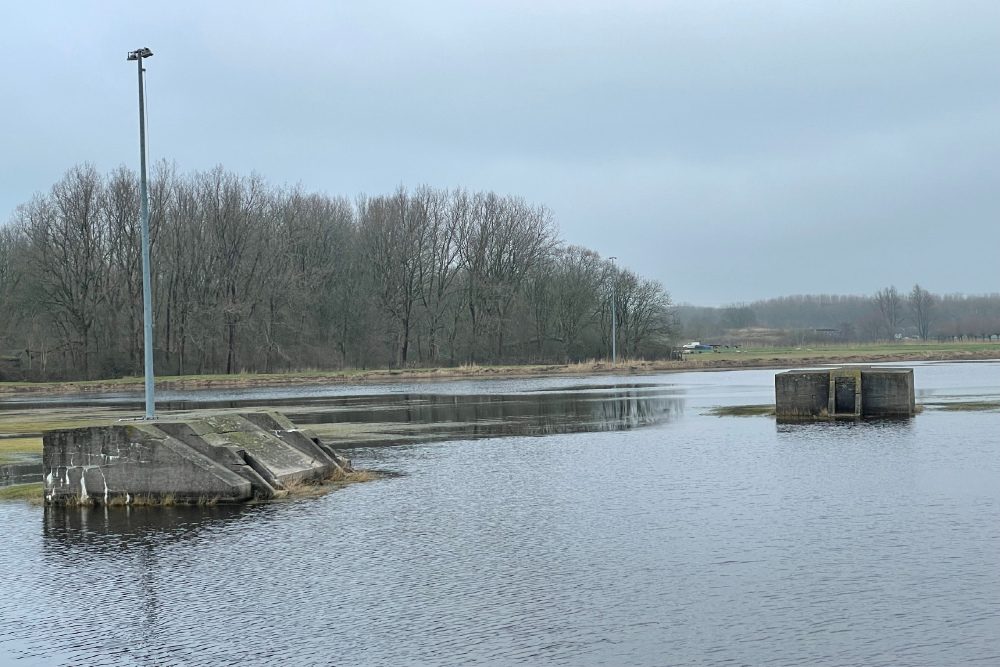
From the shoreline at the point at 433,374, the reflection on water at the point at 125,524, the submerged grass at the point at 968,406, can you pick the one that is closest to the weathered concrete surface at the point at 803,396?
the submerged grass at the point at 968,406

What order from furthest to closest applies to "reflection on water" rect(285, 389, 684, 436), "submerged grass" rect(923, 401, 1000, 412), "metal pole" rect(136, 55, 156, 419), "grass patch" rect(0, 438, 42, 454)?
"submerged grass" rect(923, 401, 1000, 412) → "reflection on water" rect(285, 389, 684, 436) → "grass patch" rect(0, 438, 42, 454) → "metal pole" rect(136, 55, 156, 419)

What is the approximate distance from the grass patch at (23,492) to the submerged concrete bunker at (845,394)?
2069 cm

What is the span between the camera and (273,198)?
8681 centimetres

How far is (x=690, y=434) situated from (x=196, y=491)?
13655 millimetres

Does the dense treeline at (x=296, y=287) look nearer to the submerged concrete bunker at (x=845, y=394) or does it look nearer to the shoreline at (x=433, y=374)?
the shoreline at (x=433, y=374)

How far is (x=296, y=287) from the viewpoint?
82812 millimetres

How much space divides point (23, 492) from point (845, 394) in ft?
74.5

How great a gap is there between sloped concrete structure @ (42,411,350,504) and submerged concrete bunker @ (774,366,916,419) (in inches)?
705

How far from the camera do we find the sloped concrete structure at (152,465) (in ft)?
57.4

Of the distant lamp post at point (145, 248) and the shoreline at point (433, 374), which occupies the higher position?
the distant lamp post at point (145, 248)

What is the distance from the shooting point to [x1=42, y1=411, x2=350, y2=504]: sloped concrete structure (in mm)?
17484

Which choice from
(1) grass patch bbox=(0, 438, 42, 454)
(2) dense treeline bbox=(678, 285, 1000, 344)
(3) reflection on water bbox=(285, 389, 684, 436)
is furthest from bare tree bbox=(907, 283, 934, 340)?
(1) grass patch bbox=(0, 438, 42, 454)

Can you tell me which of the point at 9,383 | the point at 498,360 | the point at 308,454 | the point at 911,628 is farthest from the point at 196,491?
the point at 498,360

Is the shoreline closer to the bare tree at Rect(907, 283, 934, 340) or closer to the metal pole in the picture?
the metal pole
